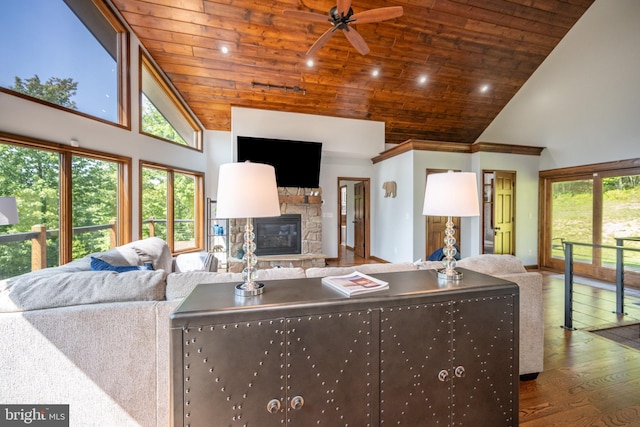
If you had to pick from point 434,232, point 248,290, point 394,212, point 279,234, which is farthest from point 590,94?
point 248,290

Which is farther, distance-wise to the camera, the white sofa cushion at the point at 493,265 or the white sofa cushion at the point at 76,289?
the white sofa cushion at the point at 493,265

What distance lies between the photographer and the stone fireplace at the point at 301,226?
222 inches

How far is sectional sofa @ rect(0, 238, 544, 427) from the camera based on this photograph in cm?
138

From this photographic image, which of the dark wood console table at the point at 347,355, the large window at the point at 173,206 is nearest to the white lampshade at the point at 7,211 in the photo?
the dark wood console table at the point at 347,355

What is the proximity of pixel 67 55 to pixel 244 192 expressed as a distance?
3.62 m

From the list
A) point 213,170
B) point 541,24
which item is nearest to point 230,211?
point 213,170

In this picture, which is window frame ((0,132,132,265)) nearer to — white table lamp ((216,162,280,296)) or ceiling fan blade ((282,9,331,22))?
white table lamp ((216,162,280,296))

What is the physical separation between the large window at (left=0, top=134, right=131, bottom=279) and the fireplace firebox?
2.35 metres

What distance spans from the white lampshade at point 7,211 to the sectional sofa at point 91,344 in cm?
86

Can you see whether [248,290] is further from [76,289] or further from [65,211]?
[65,211]

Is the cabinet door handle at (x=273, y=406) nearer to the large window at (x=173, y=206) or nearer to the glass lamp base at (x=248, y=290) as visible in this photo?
the glass lamp base at (x=248, y=290)

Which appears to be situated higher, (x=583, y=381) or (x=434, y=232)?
(x=434, y=232)

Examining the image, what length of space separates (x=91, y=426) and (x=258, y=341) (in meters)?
1.15

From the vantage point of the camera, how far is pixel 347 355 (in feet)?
4.16
